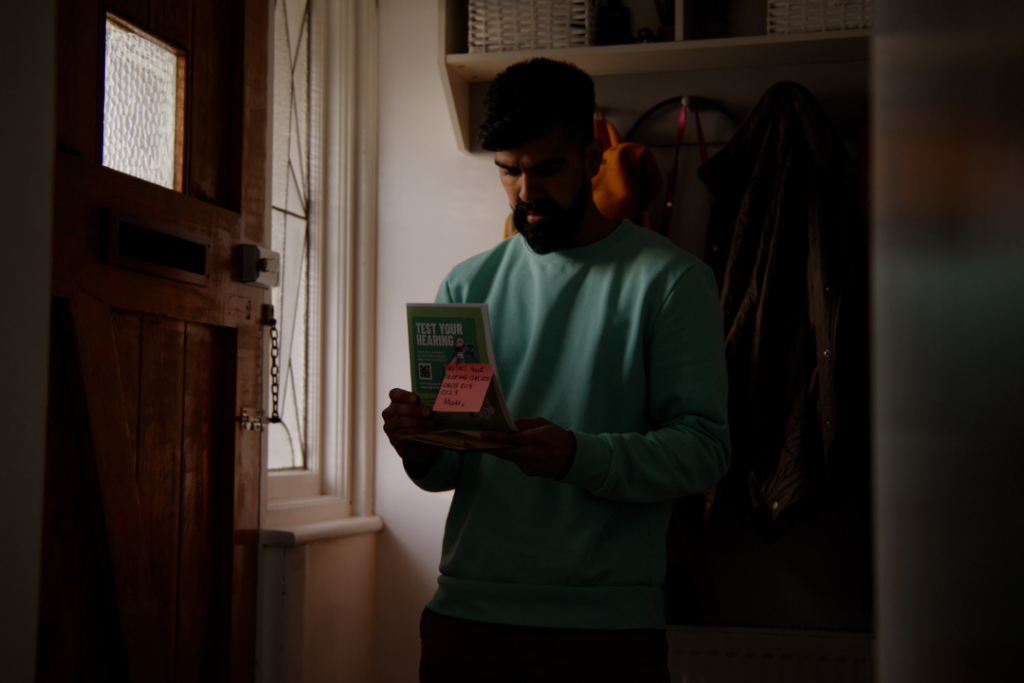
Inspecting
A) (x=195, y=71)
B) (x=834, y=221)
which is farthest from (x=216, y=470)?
(x=834, y=221)

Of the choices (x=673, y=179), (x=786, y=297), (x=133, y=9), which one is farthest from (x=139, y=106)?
(x=786, y=297)

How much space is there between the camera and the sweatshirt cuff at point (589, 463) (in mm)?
918

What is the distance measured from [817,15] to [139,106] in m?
1.51

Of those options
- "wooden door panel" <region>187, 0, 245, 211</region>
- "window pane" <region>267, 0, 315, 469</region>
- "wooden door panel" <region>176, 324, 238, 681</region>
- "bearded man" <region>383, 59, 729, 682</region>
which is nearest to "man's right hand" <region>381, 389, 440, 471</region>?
"bearded man" <region>383, 59, 729, 682</region>

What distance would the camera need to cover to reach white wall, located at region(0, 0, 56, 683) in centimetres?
79

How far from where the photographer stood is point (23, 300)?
0.82 meters

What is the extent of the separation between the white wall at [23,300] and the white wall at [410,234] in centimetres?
140

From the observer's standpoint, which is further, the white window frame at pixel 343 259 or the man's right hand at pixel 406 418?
the white window frame at pixel 343 259

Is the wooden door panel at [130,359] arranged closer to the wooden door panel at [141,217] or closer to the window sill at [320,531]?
the wooden door panel at [141,217]

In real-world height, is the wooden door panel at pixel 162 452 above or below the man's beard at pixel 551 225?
below

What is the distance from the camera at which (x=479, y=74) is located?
7.14 ft

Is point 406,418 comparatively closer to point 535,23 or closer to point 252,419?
point 252,419

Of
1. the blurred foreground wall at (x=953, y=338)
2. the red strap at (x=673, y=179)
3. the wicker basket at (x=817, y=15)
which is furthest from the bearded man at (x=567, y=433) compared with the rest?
the wicker basket at (x=817, y=15)

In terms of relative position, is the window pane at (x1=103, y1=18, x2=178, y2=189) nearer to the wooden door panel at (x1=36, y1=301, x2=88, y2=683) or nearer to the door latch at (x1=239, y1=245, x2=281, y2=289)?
the door latch at (x1=239, y1=245, x2=281, y2=289)
